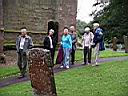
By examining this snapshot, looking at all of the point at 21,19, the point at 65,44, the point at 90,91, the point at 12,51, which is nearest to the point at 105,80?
the point at 90,91

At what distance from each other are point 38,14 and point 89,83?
55.9 feet

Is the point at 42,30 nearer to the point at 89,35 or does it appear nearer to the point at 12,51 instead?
the point at 12,51

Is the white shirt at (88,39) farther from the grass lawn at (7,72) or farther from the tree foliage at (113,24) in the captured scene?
the tree foliage at (113,24)

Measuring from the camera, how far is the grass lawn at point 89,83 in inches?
556

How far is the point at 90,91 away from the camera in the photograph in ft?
46.6

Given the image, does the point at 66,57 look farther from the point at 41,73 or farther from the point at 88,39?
the point at 41,73

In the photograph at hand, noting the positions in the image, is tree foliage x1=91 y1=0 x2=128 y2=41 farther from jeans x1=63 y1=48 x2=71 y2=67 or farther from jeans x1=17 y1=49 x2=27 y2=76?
jeans x1=17 y1=49 x2=27 y2=76

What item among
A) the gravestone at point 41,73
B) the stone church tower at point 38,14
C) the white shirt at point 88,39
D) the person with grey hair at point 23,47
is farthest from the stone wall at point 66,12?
the gravestone at point 41,73

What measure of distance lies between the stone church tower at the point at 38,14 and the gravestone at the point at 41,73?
20.1 metres

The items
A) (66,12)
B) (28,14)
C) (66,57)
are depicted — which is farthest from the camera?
(66,12)

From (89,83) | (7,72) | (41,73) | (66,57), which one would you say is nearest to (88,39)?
(66,57)

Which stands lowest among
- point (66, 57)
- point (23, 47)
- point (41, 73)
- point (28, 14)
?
point (66, 57)

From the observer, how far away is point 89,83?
1581 centimetres

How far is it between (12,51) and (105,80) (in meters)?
13.7
